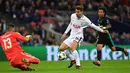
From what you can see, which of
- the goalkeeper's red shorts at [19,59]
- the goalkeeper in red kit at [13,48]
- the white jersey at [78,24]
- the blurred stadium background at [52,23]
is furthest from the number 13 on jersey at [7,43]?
the blurred stadium background at [52,23]

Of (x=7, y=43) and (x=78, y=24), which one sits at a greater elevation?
(x=78, y=24)

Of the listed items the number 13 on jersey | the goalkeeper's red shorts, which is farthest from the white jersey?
the number 13 on jersey

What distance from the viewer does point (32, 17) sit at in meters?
31.9

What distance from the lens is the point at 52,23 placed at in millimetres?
33188

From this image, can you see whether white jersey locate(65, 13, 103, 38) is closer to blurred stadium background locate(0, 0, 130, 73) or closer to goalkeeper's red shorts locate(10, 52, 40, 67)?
goalkeeper's red shorts locate(10, 52, 40, 67)

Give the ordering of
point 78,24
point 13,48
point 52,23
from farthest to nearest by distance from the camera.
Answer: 1. point 52,23
2. point 78,24
3. point 13,48

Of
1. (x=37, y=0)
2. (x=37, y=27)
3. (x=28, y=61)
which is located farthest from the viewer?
(x=37, y=0)

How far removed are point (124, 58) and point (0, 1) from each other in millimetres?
9184

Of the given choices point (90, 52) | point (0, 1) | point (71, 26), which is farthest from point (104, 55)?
point (71, 26)

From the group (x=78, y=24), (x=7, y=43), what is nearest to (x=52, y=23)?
(x=78, y=24)

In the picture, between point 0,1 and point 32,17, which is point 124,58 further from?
point 0,1

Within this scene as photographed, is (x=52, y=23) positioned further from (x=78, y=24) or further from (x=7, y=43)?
(x=7, y=43)

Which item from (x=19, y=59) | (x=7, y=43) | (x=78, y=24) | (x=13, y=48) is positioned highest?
(x=78, y=24)

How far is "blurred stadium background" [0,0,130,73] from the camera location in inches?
1118
